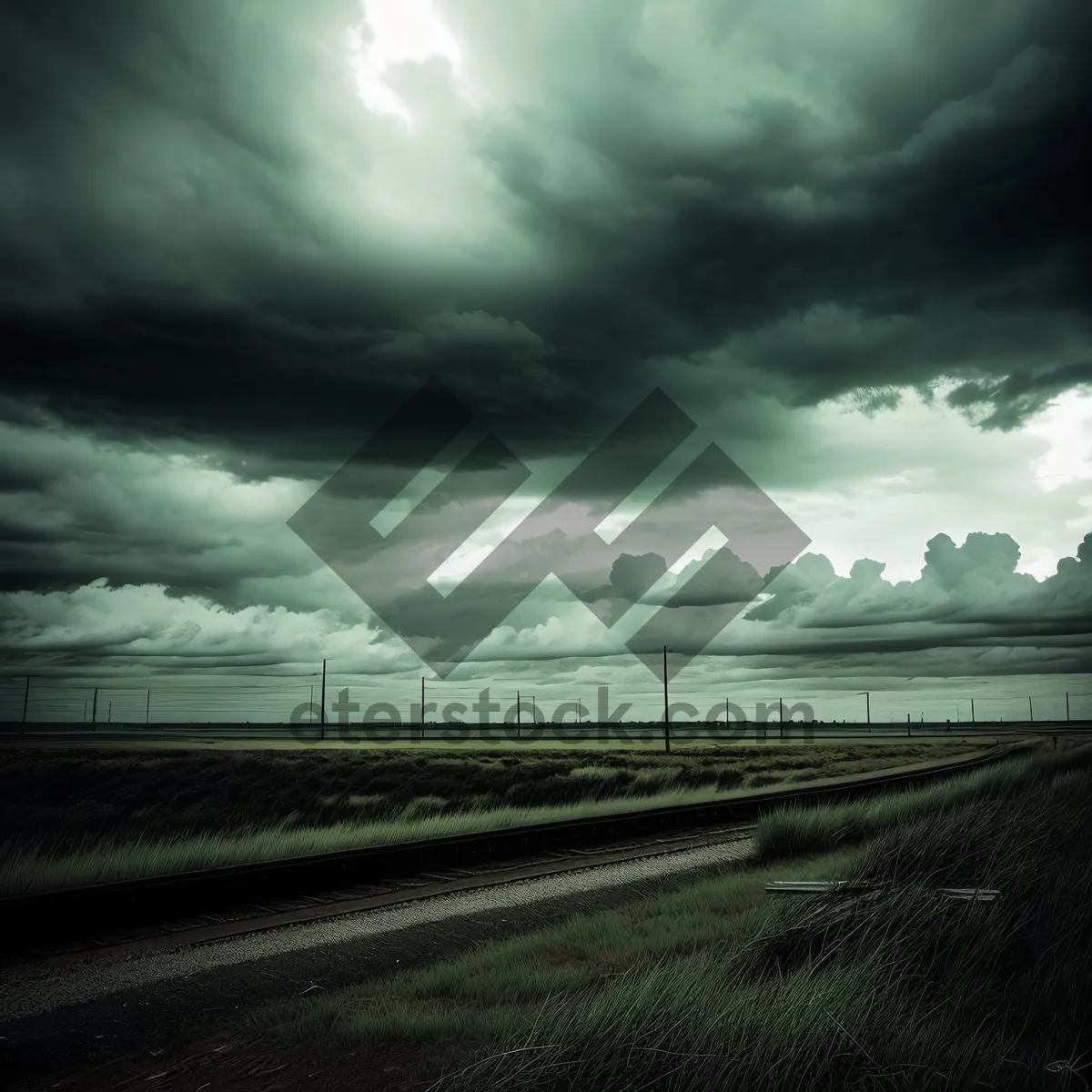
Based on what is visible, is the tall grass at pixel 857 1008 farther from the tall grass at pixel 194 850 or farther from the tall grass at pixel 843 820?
the tall grass at pixel 194 850

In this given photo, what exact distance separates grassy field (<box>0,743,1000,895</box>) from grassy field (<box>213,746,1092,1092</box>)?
20.5 ft

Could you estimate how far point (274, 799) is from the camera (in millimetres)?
30250

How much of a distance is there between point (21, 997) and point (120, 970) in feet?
2.96

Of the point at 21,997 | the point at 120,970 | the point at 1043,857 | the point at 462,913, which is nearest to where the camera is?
the point at 21,997

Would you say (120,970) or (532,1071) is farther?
(120,970)

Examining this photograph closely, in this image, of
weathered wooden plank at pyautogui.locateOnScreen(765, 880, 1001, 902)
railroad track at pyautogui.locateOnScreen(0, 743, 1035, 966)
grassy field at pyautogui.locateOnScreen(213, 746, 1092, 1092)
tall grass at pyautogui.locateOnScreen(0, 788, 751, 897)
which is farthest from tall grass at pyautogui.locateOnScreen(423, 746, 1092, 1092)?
tall grass at pyautogui.locateOnScreen(0, 788, 751, 897)

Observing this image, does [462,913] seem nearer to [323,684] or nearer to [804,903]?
[804,903]

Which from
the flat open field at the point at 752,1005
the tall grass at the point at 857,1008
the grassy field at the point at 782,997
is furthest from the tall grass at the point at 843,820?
the tall grass at the point at 857,1008

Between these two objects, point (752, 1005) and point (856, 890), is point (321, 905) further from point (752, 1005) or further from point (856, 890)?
point (752, 1005)

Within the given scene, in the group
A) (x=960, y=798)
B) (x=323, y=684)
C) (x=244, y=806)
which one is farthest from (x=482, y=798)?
(x=323, y=684)

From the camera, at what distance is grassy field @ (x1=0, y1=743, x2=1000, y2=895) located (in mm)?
13312

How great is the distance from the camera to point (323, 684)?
338 ft

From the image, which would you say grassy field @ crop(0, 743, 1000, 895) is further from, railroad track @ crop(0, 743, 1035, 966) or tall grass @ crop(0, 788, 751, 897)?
railroad track @ crop(0, 743, 1035, 966)

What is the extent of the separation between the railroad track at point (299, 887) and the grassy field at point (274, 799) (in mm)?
1353
